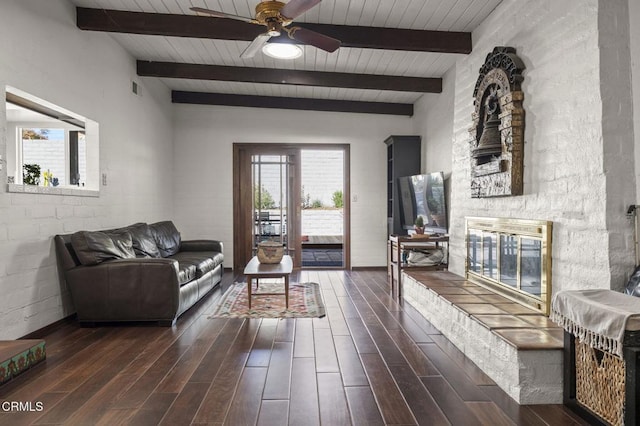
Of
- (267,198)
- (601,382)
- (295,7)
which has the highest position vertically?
(295,7)

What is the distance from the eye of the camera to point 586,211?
2.40m

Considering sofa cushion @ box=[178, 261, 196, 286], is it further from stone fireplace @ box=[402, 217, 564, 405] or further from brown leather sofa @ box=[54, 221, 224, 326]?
stone fireplace @ box=[402, 217, 564, 405]

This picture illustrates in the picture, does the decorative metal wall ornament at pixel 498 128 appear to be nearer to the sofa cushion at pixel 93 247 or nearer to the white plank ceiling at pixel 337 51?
the white plank ceiling at pixel 337 51

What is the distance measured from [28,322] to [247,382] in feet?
6.81

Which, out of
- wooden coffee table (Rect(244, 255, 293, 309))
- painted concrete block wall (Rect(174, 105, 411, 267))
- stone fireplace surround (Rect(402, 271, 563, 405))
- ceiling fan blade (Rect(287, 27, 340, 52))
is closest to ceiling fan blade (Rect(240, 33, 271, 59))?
ceiling fan blade (Rect(287, 27, 340, 52))

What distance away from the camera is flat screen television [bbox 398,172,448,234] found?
16.5 ft

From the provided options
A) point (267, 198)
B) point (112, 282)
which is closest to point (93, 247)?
point (112, 282)

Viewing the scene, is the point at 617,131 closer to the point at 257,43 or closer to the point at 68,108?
the point at 257,43

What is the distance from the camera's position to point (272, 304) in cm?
427

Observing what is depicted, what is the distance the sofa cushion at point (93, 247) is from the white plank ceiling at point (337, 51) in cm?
219

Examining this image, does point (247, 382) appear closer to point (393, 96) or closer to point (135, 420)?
point (135, 420)

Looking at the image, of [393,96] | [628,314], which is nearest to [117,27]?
[393,96]

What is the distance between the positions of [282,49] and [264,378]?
3.04 m

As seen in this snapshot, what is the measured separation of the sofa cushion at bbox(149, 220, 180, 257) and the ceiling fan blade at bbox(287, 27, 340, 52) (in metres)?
3.10
